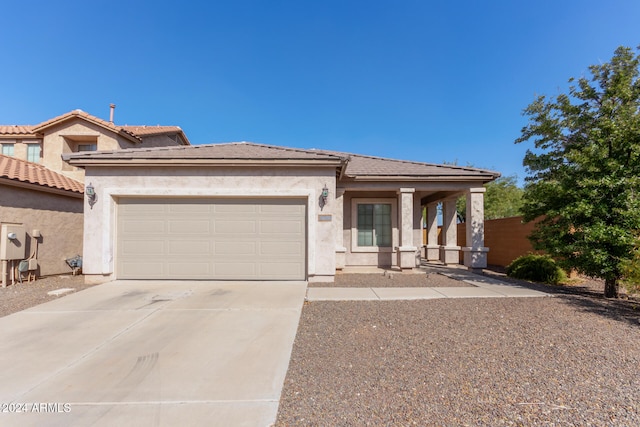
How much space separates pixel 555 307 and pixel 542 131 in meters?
6.21

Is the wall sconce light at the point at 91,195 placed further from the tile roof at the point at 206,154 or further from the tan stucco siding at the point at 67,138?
the tan stucco siding at the point at 67,138

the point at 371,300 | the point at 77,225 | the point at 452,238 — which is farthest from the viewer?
the point at 452,238

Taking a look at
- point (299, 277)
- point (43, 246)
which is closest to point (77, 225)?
point (43, 246)

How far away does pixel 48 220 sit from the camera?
9.60m

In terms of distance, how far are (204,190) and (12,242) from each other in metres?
5.48

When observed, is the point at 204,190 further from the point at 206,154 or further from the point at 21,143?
the point at 21,143

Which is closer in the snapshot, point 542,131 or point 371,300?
point 371,300

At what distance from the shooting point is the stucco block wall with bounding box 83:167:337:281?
820cm

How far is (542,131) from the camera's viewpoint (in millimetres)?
9477

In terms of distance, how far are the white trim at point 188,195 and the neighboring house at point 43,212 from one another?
9.02ft

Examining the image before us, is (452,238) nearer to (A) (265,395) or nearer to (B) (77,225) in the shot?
(A) (265,395)

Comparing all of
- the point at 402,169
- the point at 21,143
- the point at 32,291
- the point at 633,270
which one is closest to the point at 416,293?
the point at 633,270

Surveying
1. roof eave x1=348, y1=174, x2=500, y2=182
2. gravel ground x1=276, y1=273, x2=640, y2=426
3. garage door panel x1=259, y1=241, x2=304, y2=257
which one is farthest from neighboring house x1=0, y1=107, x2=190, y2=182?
gravel ground x1=276, y1=273, x2=640, y2=426

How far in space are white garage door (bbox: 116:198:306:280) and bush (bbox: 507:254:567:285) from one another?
7.52 metres
